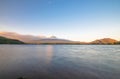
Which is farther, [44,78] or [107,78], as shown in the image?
[107,78]

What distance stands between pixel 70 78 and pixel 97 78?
3.45 m

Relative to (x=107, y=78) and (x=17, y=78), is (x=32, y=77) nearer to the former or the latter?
(x=17, y=78)

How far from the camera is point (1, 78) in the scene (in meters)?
10.2

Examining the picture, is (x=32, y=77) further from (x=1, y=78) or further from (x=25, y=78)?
(x=1, y=78)

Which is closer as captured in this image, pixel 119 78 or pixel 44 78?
pixel 44 78

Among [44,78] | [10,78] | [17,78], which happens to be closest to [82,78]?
[44,78]

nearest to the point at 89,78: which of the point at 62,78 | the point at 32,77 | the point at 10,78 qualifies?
the point at 62,78

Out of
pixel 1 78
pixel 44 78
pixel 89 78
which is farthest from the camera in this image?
pixel 89 78

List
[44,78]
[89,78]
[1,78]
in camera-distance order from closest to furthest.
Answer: [1,78] → [44,78] → [89,78]

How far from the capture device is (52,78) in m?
11.4

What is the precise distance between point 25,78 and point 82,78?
672 centimetres

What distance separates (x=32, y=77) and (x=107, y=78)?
934 cm

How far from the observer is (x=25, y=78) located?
35.0ft

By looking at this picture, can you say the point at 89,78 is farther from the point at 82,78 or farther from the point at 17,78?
the point at 17,78
